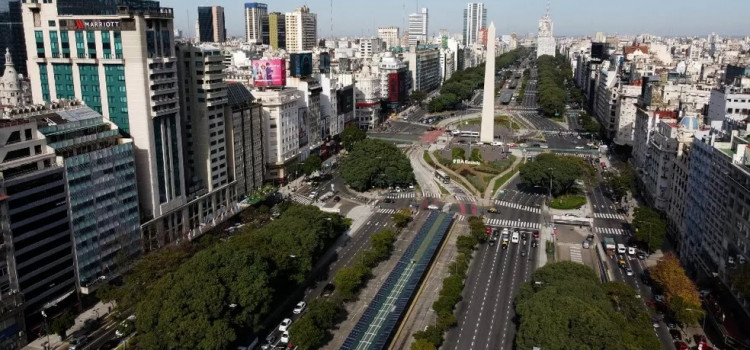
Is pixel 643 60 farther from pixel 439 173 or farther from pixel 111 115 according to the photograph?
pixel 111 115

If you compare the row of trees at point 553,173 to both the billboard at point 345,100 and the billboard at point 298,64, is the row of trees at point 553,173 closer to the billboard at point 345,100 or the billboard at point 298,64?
the billboard at point 298,64

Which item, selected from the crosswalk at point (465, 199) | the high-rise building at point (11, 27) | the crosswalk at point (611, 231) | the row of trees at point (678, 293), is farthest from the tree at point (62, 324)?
the high-rise building at point (11, 27)

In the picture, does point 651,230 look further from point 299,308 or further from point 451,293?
point 299,308

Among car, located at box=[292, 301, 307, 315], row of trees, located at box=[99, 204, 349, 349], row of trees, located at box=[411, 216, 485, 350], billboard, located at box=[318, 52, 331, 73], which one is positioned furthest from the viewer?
billboard, located at box=[318, 52, 331, 73]

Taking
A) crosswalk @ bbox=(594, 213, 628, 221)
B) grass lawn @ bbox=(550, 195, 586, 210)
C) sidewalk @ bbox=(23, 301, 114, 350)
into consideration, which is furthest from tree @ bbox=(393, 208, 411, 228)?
sidewalk @ bbox=(23, 301, 114, 350)

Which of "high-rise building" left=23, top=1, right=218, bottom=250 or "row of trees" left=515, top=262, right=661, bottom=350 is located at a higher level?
"high-rise building" left=23, top=1, right=218, bottom=250

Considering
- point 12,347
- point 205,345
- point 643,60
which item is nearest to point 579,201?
point 205,345

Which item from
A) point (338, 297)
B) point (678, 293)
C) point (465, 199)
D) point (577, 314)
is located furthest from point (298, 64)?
point (577, 314)

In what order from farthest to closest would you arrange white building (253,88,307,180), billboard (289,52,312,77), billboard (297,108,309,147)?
billboard (289,52,312,77) → billboard (297,108,309,147) → white building (253,88,307,180)

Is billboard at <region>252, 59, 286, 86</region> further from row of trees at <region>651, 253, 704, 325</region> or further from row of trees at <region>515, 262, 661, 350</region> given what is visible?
row of trees at <region>651, 253, 704, 325</region>
